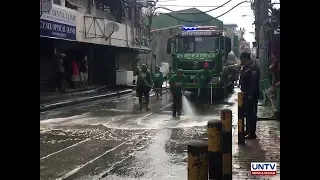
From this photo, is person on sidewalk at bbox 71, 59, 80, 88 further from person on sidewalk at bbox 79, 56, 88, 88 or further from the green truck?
the green truck

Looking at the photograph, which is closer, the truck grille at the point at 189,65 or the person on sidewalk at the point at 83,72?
the truck grille at the point at 189,65

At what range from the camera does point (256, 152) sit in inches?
267

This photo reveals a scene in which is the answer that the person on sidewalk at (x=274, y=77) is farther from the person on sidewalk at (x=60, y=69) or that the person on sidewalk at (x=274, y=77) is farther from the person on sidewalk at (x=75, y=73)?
the person on sidewalk at (x=75, y=73)

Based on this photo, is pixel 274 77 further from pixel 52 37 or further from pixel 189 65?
pixel 52 37

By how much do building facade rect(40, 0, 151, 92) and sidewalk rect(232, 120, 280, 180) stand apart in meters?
10.9

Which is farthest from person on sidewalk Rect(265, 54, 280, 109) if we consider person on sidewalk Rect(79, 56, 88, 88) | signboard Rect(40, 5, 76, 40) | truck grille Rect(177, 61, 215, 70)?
person on sidewalk Rect(79, 56, 88, 88)

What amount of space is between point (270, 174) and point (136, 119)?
6.69 meters

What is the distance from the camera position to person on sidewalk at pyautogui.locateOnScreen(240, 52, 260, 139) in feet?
25.1

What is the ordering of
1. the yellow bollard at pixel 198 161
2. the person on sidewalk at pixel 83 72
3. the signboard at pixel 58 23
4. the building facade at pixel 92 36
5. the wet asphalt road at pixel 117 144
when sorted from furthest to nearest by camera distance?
the person on sidewalk at pixel 83 72 → the building facade at pixel 92 36 → the signboard at pixel 58 23 → the wet asphalt road at pixel 117 144 → the yellow bollard at pixel 198 161

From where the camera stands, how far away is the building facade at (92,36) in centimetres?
1772

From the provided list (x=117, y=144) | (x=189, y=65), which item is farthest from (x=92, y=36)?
(x=117, y=144)

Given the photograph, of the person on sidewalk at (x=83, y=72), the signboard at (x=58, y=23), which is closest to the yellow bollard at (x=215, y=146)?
the signboard at (x=58, y=23)

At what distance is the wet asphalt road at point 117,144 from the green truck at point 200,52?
4.01 m
